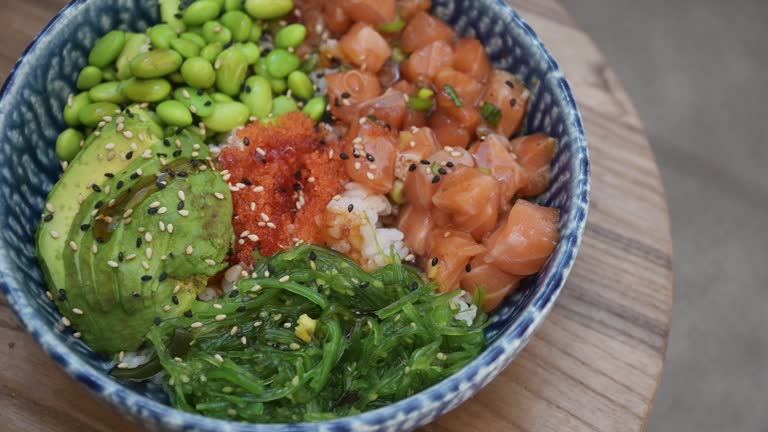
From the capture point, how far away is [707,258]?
169 inches

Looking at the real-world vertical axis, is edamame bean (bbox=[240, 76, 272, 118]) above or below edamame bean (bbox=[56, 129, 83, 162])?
above

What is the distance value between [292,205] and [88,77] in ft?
2.53

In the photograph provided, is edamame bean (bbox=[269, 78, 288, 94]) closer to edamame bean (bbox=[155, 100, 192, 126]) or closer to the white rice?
edamame bean (bbox=[155, 100, 192, 126])

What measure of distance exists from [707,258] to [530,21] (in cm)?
232

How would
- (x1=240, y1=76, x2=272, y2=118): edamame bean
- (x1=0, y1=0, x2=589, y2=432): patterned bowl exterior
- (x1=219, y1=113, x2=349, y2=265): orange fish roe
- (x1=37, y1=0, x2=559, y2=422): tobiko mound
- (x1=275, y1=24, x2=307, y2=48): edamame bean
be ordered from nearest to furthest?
(x1=0, y1=0, x2=589, y2=432): patterned bowl exterior
(x1=37, y1=0, x2=559, y2=422): tobiko mound
(x1=219, y1=113, x2=349, y2=265): orange fish roe
(x1=240, y1=76, x2=272, y2=118): edamame bean
(x1=275, y1=24, x2=307, y2=48): edamame bean

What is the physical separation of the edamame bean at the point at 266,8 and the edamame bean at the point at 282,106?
12.6 inches

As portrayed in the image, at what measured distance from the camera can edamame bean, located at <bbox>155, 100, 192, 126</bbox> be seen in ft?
7.07

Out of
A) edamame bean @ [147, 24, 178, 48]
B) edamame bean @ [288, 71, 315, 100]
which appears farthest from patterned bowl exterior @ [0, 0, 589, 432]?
edamame bean @ [288, 71, 315, 100]

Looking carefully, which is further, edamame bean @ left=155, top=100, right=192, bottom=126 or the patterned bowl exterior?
edamame bean @ left=155, top=100, right=192, bottom=126

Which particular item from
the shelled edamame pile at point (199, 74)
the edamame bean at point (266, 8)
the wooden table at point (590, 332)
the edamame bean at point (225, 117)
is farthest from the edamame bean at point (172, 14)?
the wooden table at point (590, 332)

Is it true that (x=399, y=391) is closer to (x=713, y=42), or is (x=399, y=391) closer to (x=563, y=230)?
(x=563, y=230)

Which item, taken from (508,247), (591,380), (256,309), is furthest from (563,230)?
(256,309)

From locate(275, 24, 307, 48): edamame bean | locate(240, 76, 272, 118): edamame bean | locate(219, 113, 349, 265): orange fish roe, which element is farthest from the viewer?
locate(275, 24, 307, 48): edamame bean

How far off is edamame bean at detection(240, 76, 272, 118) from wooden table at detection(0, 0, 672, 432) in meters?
0.92
